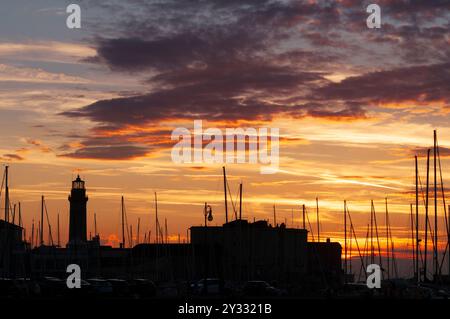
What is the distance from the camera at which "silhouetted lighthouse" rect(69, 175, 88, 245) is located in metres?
127

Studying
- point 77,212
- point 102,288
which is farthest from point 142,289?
point 77,212

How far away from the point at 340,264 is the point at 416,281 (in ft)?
223

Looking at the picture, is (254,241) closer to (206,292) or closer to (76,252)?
(76,252)

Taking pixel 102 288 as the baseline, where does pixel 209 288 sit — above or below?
below

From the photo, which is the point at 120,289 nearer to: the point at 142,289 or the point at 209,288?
the point at 142,289

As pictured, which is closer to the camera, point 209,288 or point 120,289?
point 120,289

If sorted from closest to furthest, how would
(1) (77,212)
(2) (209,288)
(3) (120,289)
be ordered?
(3) (120,289)
(2) (209,288)
(1) (77,212)

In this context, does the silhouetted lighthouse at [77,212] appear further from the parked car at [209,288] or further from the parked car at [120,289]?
the parked car at [120,289]

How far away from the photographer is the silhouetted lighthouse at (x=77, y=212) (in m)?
127

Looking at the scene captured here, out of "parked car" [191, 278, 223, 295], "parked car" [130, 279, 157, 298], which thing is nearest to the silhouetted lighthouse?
"parked car" [191, 278, 223, 295]

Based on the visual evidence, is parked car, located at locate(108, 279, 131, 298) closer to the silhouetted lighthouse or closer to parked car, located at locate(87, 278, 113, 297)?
parked car, located at locate(87, 278, 113, 297)

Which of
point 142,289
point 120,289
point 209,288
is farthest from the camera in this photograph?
point 209,288

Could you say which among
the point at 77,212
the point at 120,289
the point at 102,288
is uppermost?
the point at 77,212

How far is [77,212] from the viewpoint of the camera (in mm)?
127000
